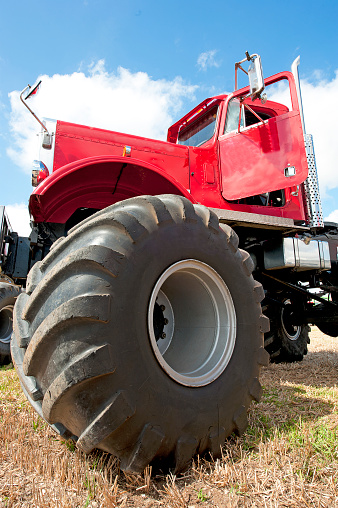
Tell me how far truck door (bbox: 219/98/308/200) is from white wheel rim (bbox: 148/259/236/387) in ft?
6.53

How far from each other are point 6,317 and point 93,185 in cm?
347

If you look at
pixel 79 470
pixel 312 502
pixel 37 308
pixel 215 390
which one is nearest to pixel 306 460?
pixel 312 502

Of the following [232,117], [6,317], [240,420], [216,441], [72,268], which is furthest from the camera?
[6,317]

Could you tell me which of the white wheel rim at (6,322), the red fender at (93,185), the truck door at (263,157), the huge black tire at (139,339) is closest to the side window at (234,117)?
the truck door at (263,157)

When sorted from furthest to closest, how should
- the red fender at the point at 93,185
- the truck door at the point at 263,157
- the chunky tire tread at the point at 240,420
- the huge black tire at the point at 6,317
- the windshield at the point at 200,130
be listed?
the huge black tire at the point at 6,317
the windshield at the point at 200,130
the truck door at the point at 263,157
the red fender at the point at 93,185
the chunky tire tread at the point at 240,420

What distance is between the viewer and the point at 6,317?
556 cm

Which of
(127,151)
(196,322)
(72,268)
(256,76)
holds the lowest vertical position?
(196,322)

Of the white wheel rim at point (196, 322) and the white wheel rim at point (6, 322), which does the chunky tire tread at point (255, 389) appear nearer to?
the white wheel rim at point (196, 322)

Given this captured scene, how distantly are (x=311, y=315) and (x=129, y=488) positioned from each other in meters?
3.81

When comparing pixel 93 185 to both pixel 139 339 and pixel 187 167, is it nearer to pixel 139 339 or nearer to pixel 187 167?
pixel 187 167

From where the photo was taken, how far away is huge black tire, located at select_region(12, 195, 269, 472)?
137 cm

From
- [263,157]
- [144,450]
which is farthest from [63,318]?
[263,157]

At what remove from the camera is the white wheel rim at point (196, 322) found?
6.08 ft

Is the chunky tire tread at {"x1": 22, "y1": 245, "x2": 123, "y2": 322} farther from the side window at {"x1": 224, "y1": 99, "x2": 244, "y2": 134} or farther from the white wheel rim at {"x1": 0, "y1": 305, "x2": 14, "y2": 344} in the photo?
the white wheel rim at {"x1": 0, "y1": 305, "x2": 14, "y2": 344}
